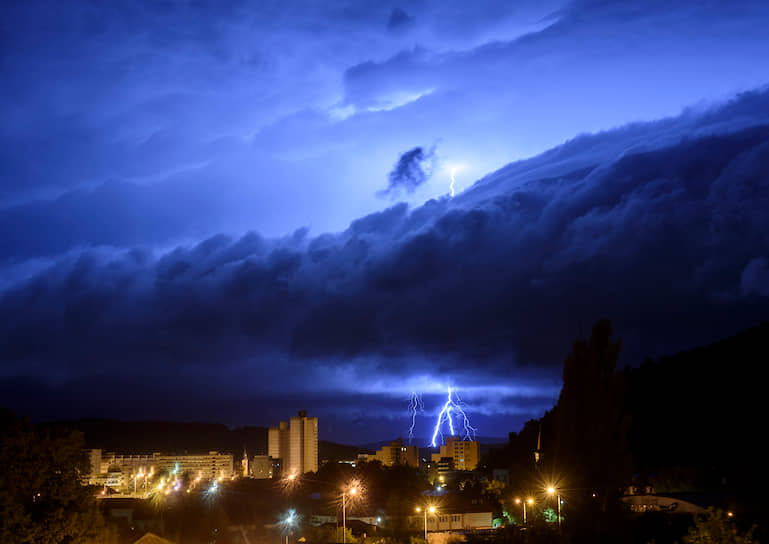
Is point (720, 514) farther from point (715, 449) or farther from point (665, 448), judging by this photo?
point (665, 448)

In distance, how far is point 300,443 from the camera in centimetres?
12038

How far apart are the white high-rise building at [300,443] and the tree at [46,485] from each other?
333ft

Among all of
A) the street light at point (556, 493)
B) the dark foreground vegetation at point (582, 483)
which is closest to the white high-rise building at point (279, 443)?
the dark foreground vegetation at point (582, 483)

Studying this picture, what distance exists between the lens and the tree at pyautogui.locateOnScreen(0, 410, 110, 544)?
738 inches

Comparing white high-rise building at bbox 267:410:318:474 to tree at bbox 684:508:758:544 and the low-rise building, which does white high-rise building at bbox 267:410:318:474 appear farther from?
tree at bbox 684:508:758:544

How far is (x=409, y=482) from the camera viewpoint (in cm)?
5194

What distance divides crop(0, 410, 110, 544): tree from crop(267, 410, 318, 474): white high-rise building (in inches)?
3993

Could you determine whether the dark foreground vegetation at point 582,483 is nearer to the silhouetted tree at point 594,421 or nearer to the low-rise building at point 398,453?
the silhouetted tree at point 594,421

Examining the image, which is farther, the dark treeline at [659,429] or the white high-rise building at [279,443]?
the white high-rise building at [279,443]

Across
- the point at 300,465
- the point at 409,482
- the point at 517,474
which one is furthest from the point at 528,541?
the point at 300,465

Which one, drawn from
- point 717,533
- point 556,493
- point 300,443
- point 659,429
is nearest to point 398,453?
point 300,443

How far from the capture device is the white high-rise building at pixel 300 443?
11919 centimetres

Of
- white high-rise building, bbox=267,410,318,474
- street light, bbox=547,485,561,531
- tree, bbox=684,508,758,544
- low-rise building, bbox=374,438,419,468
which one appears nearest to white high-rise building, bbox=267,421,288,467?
white high-rise building, bbox=267,410,318,474

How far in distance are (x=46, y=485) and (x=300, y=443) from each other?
104m
